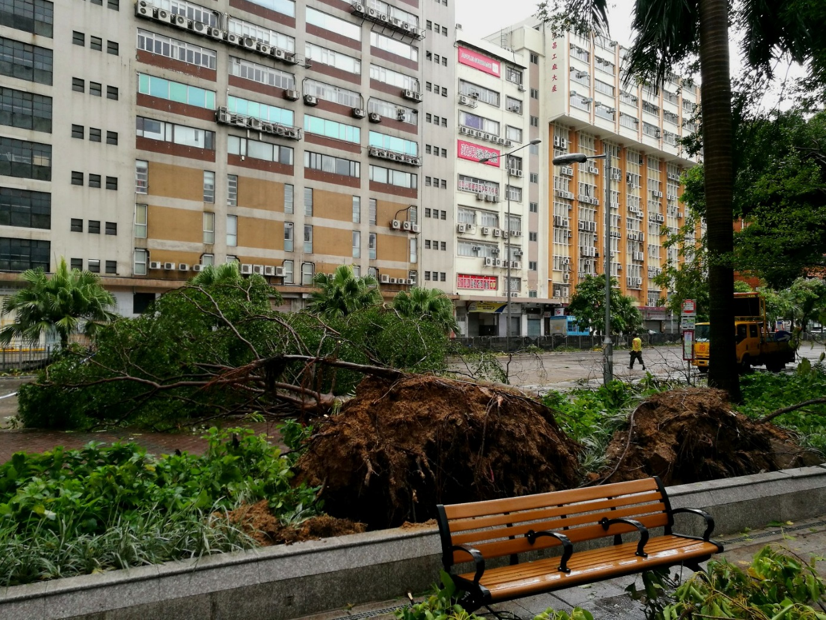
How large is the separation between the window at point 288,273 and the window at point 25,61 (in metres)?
17.0

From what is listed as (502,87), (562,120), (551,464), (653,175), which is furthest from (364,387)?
(653,175)

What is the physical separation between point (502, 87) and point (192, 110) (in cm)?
3098

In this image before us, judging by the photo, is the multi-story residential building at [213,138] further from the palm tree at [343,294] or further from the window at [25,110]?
the palm tree at [343,294]

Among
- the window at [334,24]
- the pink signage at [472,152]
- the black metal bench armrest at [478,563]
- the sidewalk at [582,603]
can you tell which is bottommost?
the sidewalk at [582,603]

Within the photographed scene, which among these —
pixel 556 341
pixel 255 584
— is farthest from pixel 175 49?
pixel 255 584

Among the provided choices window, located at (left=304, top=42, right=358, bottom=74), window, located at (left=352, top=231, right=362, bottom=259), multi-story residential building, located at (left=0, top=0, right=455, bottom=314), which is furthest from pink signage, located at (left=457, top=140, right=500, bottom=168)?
window, located at (left=352, top=231, right=362, bottom=259)

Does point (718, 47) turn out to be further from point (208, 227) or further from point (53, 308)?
point (208, 227)

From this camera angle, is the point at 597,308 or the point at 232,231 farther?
the point at 597,308

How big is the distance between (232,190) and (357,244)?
10.4 metres

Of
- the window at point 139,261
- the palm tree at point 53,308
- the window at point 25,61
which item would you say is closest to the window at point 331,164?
the window at point 139,261

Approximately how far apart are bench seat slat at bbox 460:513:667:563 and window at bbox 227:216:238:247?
38.9 m

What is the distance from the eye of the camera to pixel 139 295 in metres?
37.8

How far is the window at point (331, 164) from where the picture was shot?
44594 millimetres

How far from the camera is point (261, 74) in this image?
138 feet
